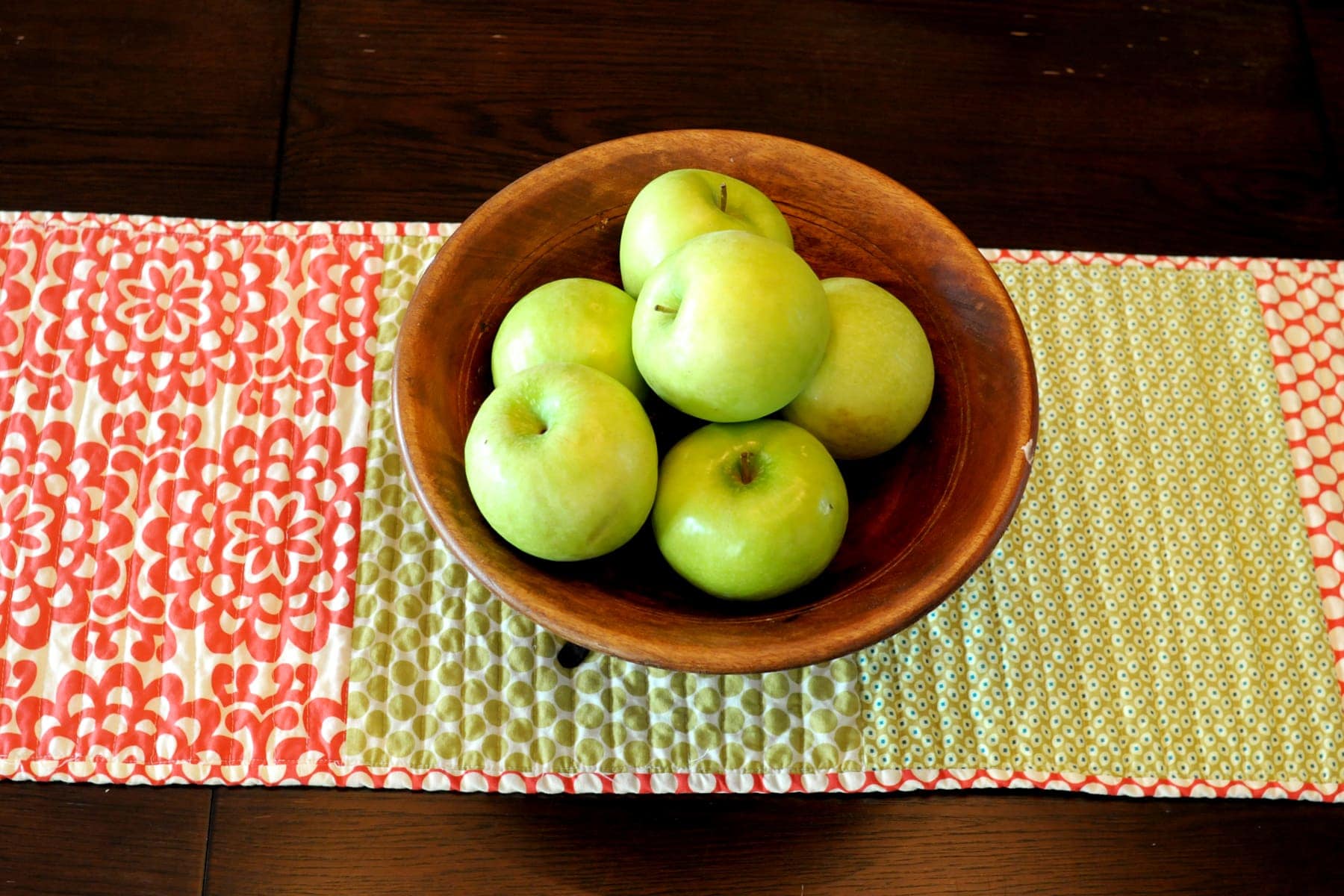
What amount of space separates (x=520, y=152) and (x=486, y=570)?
49 cm

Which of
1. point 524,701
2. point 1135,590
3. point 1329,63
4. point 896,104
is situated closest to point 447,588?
point 524,701

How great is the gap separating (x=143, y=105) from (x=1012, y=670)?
2.89 feet

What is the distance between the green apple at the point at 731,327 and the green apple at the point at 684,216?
0.12 feet

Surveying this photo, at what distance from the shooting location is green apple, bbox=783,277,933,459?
1.93ft

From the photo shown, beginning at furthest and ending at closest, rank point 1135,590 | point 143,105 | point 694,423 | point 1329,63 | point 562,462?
point 1329,63
point 143,105
point 1135,590
point 694,423
point 562,462

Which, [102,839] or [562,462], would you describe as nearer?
[562,462]

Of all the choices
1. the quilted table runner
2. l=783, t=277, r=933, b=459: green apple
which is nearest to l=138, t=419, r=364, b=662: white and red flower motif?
the quilted table runner

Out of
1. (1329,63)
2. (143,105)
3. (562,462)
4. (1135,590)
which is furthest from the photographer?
(1329,63)

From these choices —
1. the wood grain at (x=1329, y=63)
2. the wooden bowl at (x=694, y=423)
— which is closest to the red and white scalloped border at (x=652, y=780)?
the wooden bowl at (x=694, y=423)

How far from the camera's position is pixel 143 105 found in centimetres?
88

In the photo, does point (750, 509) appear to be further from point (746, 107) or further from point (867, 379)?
point (746, 107)

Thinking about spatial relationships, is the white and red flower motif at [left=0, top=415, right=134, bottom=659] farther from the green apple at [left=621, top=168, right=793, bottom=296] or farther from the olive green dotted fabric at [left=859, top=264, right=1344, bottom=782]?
the olive green dotted fabric at [left=859, top=264, right=1344, bottom=782]

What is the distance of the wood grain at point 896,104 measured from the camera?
88 cm

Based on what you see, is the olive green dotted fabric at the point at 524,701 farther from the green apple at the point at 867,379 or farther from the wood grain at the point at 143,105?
the wood grain at the point at 143,105
